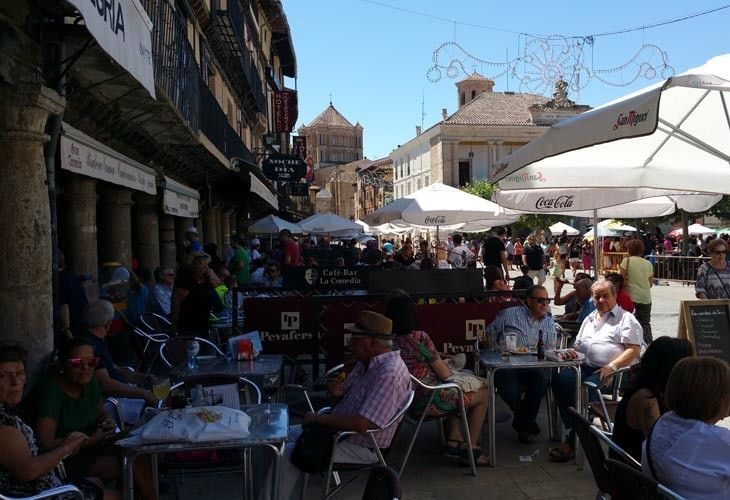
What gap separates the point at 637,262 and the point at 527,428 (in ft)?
11.3

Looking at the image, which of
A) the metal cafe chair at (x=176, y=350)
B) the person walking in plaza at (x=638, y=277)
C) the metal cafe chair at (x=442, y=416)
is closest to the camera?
the metal cafe chair at (x=442, y=416)

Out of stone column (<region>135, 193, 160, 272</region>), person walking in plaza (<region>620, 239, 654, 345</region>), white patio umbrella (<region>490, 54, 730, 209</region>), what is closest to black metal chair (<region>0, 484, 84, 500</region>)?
white patio umbrella (<region>490, 54, 730, 209</region>)

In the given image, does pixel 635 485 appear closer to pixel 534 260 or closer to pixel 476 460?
pixel 476 460

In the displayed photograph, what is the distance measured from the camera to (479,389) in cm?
527

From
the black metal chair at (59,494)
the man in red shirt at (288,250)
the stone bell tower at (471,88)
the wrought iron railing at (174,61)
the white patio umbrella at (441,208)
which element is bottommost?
the black metal chair at (59,494)

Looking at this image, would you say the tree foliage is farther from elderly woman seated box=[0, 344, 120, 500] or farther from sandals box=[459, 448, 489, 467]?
elderly woman seated box=[0, 344, 120, 500]

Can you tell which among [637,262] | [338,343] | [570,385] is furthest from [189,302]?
[637,262]

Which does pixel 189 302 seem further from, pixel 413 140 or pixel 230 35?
pixel 413 140

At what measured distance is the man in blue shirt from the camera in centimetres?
573

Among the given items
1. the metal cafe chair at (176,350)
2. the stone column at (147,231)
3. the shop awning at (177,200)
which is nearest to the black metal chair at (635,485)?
the metal cafe chair at (176,350)

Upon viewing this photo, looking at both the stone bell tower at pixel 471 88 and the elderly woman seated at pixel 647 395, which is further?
the stone bell tower at pixel 471 88

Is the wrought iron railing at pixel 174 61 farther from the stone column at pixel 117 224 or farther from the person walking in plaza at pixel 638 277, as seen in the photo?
the person walking in plaza at pixel 638 277

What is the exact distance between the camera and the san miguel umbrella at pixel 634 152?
13.9ft

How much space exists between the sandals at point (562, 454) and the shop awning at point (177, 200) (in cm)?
807
